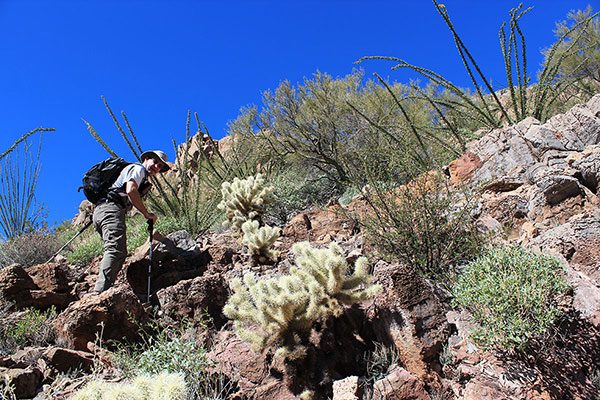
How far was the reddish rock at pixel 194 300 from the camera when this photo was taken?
12.4 feet

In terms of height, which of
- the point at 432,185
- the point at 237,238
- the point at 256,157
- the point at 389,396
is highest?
the point at 256,157

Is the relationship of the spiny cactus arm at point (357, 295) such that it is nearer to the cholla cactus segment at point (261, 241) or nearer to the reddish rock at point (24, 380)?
the cholla cactus segment at point (261, 241)

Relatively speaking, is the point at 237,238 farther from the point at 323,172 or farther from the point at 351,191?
the point at 323,172

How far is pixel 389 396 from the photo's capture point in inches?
97.4

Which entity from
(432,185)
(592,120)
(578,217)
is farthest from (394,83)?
(578,217)

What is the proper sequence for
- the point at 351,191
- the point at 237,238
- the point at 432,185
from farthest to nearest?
the point at 351,191 < the point at 237,238 < the point at 432,185

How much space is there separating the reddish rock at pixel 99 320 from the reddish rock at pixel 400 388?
2.19 m

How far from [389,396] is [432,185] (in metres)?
2.21

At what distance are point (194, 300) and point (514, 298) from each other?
276 cm

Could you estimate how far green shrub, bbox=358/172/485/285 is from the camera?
11.9 feet

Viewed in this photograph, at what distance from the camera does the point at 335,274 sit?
3004 millimetres

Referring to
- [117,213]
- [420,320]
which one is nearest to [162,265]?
[117,213]

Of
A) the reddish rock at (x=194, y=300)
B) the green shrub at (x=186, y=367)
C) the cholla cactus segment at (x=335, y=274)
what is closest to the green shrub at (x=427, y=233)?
the cholla cactus segment at (x=335, y=274)

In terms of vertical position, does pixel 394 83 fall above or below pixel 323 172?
above
